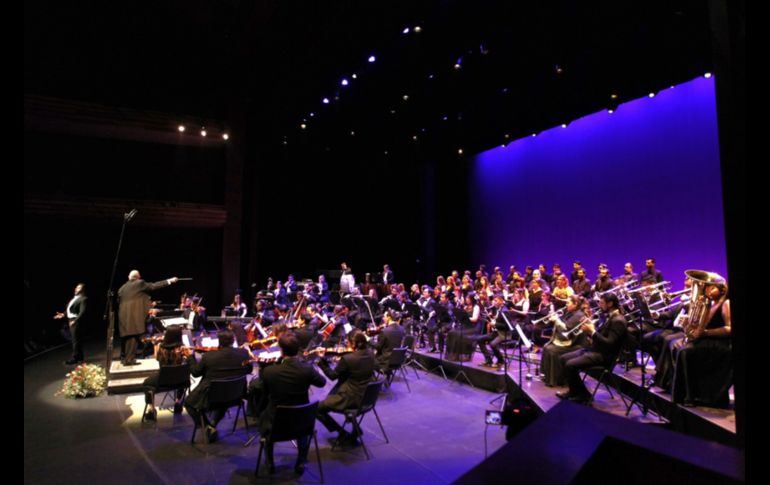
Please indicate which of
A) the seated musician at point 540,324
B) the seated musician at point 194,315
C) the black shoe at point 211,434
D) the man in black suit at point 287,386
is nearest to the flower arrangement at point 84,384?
the seated musician at point 194,315

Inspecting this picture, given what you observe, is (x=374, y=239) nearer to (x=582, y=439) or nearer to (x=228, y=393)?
(x=228, y=393)

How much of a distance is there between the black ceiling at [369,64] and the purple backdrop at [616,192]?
2182 mm

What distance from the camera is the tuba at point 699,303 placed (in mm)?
5742

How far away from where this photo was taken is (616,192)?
14.1 m

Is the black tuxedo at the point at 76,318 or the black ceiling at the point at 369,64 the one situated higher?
the black ceiling at the point at 369,64

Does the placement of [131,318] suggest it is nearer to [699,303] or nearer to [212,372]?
[212,372]

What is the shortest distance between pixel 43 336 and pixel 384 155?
1350cm

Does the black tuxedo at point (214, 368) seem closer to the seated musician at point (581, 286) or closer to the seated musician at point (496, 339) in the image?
the seated musician at point (496, 339)

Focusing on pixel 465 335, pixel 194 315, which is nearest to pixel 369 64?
pixel 465 335

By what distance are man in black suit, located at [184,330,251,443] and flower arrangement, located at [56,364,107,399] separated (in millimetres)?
3241

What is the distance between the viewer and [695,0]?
757cm

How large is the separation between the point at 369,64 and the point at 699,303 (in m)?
9.00

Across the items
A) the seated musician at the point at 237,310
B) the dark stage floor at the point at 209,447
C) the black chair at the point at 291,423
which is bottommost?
the dark stage floor at the point at 209,447

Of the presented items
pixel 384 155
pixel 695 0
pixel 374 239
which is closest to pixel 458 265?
pixel 374 239
